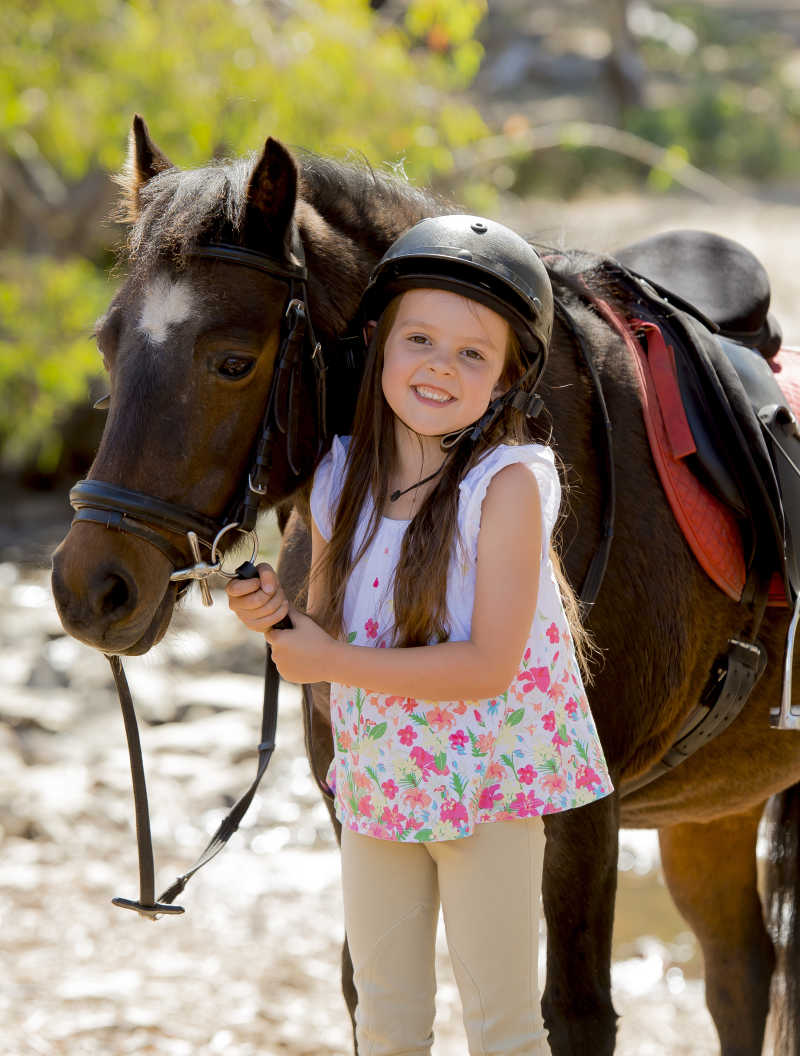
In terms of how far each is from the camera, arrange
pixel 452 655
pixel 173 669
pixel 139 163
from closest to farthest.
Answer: pixel 452 655
pixel 139 163
pixel 173 669

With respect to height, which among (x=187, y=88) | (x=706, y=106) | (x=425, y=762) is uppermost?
(x=706, y=106)

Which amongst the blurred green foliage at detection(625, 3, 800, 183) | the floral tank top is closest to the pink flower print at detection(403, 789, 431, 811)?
the floral tank top

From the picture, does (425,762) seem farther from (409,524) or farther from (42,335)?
(42,335)

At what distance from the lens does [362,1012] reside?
78.9 inches

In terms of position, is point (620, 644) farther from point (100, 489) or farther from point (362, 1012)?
point (100, 489)

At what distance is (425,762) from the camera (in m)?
1.92

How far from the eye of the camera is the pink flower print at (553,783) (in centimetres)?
193

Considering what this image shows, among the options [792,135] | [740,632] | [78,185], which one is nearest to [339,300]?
[740,632]

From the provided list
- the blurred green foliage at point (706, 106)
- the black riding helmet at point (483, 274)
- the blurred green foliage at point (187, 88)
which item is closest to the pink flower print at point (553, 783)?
the black riding helmet at point (483, 274)

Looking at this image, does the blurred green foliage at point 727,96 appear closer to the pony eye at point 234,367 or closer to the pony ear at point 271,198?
the pony ear at point 271,198

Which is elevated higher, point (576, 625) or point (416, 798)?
point (576, 625)

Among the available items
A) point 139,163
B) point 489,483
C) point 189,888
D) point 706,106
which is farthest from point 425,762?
point 706,106

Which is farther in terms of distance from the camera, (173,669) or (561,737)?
(173,669)

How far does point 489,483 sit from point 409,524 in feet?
0.50
